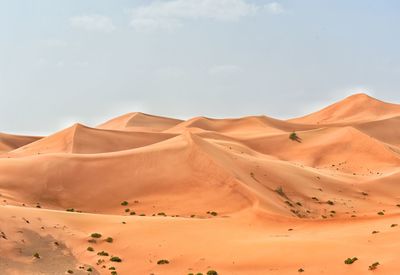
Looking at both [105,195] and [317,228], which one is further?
[105,195]

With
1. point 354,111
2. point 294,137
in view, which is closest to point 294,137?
point 294,137

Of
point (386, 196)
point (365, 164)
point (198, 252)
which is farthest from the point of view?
point (365, 164)

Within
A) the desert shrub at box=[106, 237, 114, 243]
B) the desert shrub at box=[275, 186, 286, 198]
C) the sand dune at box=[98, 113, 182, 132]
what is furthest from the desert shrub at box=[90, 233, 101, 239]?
the sand dune at box=[98, 113, 182, 132]

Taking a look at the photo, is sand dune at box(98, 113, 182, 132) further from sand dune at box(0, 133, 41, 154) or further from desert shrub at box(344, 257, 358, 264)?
desert shrub at box(344, 257, 358, 264)

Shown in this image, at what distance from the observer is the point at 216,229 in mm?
33125

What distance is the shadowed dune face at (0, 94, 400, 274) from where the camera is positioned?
2656 cm

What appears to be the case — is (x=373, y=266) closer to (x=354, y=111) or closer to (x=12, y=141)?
(x=12, y=141)

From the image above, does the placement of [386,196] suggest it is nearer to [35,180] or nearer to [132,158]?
[132,158]

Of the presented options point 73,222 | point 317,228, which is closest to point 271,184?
point 317,228

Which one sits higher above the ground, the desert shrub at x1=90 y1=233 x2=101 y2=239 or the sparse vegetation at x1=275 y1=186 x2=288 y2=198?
the sparse vegetation at x1=275 y1=186 x2=288 y2=198

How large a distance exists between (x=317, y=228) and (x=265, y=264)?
8.80 metres

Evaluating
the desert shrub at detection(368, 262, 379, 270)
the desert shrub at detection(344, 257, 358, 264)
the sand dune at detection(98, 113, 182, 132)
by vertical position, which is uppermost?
the sand dune at detection(98, 113, 182, 132)

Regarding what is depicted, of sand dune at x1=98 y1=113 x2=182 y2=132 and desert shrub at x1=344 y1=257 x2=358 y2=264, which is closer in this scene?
desert shrub at x1=344 y1=257 x2=358 y2=264

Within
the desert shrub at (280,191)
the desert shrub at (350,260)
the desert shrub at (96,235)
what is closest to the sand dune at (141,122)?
the desert shrub at (280,191)
